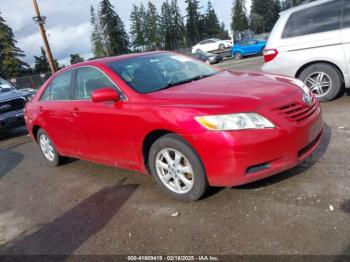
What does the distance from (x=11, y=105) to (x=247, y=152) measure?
788 cm

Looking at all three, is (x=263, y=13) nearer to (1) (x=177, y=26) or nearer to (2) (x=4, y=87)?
(1) (x=177, y=26)

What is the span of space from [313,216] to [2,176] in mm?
4967

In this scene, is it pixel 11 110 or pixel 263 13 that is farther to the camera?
pixel 263 13

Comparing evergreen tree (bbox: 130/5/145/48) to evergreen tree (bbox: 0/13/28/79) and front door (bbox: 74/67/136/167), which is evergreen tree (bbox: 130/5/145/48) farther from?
front door (bbox: 74/67/136/167)

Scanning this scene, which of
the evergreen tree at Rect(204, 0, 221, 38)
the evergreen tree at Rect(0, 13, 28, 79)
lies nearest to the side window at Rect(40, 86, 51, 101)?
the evergreen tree at Rect(0, 13, 28, 79)

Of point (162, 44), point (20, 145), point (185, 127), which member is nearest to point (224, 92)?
point (185, 127)

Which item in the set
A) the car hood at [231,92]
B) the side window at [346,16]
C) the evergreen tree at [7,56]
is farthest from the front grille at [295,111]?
the evergreen tree at [7,56]

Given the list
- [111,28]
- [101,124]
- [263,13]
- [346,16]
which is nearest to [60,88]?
[101,124]

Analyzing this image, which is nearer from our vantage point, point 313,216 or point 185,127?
point 313,216

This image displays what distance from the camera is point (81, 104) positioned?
4.50m

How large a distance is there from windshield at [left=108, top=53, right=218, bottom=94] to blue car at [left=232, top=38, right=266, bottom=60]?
2456 cm

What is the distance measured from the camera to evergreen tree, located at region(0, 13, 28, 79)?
5641 cm

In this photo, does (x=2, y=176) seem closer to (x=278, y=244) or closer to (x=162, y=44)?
(x=278, y=244)

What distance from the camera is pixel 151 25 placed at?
91375 millimetres
